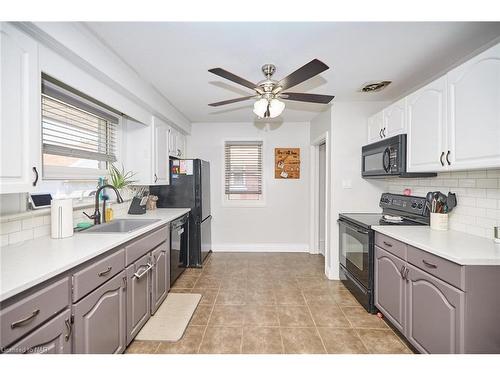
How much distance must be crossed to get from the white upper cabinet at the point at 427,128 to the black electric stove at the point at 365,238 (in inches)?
19.5

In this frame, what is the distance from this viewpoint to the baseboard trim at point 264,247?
4145 mm

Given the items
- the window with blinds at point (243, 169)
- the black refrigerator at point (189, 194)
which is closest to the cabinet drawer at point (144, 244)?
the black refrigerator at point (189, 194)

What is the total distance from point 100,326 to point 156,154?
2.00 metres

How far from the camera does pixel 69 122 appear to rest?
2.03 m

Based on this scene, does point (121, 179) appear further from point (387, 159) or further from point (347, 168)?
point (387, 159)

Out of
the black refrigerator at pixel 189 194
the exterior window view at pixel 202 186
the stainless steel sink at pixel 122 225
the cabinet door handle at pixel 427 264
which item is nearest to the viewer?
the exterior window view at pixel 202 186

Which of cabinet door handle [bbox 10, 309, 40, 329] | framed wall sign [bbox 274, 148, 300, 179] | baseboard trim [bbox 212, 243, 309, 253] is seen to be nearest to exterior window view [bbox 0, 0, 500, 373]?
cabinet door handle [bbox 10, 309, 40, 329]

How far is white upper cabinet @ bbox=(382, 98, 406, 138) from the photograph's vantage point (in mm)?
2217

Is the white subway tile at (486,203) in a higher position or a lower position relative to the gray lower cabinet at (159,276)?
higher

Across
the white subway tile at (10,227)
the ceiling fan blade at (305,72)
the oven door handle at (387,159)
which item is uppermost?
the ceiling fan blade at (305,72)

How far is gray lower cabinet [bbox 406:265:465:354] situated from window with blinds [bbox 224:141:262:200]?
9.17ft

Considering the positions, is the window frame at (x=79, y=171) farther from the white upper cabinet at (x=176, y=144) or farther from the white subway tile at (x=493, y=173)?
the white subway tile at (x=493, y=173)

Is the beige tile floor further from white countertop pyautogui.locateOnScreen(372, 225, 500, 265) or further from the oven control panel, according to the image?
the oven control panel
